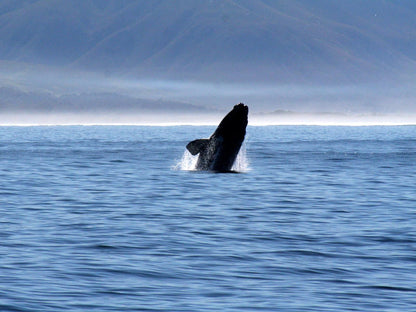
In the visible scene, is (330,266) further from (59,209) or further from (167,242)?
(59,209)

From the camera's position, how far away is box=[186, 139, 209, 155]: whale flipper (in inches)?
1427

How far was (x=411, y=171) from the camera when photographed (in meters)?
46.3

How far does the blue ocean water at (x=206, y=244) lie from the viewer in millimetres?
16297

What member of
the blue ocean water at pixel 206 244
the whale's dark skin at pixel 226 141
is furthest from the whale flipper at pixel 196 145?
the blue ocean water at pixel 206 244

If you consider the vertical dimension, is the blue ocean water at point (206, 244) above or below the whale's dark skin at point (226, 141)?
below

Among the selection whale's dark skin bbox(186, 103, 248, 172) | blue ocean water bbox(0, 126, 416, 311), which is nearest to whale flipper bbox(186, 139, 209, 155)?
whale's dark skin bbox(186, 103, 248, 172)

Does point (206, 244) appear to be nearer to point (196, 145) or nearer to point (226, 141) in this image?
point (196, 145)

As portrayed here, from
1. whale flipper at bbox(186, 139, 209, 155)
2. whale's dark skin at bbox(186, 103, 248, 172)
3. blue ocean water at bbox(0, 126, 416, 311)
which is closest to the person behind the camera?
blue ocean water at bbox(0, 126, 416, 311)

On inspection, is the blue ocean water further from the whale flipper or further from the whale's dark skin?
the whale flipper

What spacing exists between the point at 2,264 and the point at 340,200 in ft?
48.5

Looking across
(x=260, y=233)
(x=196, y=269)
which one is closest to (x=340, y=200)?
(x=260, y=233)

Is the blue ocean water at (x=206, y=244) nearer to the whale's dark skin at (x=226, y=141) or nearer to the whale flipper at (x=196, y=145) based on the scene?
the whale's dark skin at (x=226, y=141)

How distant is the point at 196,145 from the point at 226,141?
3.80 ft

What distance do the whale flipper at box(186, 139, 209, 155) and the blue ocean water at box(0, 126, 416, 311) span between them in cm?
114
